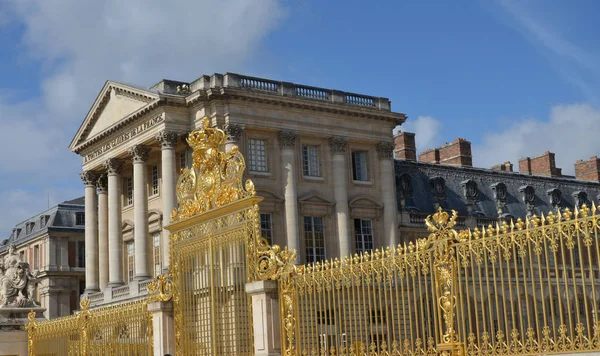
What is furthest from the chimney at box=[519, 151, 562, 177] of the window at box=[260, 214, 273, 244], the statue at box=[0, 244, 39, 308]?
the statue at box=[0, 244, 39, 308]

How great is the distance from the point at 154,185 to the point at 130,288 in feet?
17.2

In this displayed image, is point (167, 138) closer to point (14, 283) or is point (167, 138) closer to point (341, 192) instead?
point (341, 192)

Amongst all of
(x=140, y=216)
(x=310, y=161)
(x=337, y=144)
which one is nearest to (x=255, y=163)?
(x=310, y=161)

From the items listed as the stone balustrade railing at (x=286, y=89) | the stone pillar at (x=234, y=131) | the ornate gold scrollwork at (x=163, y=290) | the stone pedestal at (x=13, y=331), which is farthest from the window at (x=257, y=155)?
the ornate gold scrollwork at (x=163, y=290)

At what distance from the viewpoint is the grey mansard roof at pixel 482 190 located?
51594mm

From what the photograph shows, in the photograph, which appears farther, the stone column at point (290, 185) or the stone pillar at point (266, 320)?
the stone column at point (290, 185)

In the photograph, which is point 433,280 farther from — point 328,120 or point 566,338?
point 328,120

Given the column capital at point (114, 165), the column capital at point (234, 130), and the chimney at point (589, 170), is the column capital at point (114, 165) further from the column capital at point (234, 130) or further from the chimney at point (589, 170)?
the chimney at point (589, 170)

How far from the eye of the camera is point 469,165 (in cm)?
5869

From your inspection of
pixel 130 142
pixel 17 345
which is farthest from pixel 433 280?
pixel 130 142

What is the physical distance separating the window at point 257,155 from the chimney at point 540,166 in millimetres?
23430

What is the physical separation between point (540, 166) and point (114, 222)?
28.5 metres

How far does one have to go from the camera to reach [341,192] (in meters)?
44.6

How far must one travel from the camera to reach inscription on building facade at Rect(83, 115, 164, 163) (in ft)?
142
